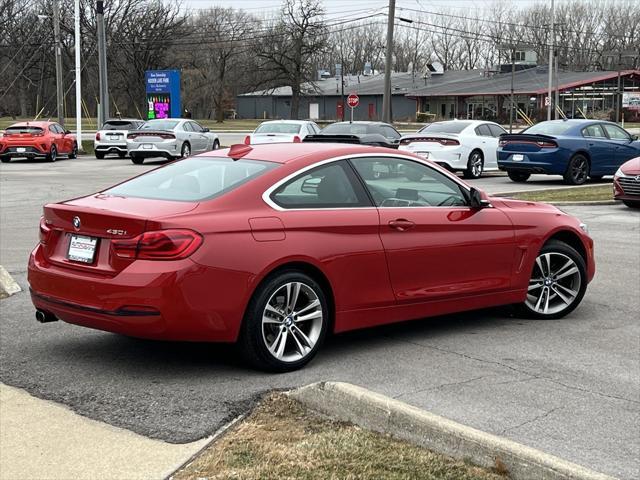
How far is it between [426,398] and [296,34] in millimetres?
78585

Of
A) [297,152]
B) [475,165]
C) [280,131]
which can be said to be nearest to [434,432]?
[297,152]

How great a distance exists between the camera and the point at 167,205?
5.61 m

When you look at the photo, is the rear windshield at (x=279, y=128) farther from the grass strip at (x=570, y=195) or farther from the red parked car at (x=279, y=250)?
the red parked car at (x=279, y=250)

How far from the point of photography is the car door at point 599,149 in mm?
21359

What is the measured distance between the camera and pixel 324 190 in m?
6.11

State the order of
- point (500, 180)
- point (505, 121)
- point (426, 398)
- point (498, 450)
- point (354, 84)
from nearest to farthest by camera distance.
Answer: point (498, 450)
point (426, 398)
point (500, 180)
point (505, 121)
point (354, 84)

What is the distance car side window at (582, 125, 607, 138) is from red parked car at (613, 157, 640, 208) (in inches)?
203

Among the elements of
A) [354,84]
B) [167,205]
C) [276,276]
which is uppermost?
[354,84]

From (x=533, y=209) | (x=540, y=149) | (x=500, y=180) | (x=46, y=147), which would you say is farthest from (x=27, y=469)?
(x=46, y=147)

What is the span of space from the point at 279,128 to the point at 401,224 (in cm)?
2145

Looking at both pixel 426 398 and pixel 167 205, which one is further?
pixel 167 205

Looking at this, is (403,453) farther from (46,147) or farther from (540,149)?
(46,147)

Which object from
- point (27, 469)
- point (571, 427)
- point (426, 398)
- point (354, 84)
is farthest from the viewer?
point (354, 84)

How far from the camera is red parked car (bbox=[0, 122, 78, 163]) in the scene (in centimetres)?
3117
